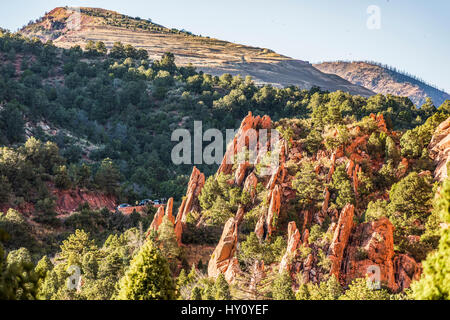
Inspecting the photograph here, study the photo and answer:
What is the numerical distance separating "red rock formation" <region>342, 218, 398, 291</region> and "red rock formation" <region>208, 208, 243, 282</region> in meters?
6.52

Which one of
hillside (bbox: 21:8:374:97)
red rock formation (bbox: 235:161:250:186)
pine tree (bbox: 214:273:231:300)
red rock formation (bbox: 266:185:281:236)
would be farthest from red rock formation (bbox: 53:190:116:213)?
hillside (bbox: 21:8:374:97)

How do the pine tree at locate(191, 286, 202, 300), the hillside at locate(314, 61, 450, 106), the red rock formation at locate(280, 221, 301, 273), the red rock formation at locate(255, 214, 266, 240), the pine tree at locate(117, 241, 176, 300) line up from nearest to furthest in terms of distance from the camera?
the pine tree at locate(117, 241, 176, 300), the pine tree at locate(191, 286, 202, 300), the red rock formation at locate(280, 221, 301, 273), the red rock formation at locate(255, 214, 266, 240), the hillside at locate(314, 61, 450, 106)

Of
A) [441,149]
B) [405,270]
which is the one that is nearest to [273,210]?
[405,270]

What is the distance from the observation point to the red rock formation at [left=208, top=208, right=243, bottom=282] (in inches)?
1093

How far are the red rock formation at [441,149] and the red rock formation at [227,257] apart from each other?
1483 centimetres

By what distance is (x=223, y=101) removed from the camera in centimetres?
8156

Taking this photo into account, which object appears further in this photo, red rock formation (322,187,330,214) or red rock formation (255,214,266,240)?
red rock formation (322,187,330,214)

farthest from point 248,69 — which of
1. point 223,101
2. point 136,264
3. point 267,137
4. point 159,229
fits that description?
point 136,264

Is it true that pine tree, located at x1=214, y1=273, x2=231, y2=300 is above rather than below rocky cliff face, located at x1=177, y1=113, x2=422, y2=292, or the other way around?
below

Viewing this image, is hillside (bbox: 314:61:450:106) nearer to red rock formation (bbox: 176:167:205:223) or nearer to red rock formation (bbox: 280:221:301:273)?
red rock formation (bbox: 176:167:205:223)

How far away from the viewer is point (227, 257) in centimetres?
2939

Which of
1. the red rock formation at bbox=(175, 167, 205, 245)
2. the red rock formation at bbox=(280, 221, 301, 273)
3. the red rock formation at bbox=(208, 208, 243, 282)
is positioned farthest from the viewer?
the red rock formation at bbox=(175, 167, 205, 245)

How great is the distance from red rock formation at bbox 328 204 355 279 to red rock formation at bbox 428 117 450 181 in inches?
339

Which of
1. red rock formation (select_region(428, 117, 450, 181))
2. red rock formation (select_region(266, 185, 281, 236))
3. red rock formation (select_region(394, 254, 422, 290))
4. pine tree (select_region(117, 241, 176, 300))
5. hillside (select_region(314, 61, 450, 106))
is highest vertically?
hillside (select_region(314, 61, 450, 106))
